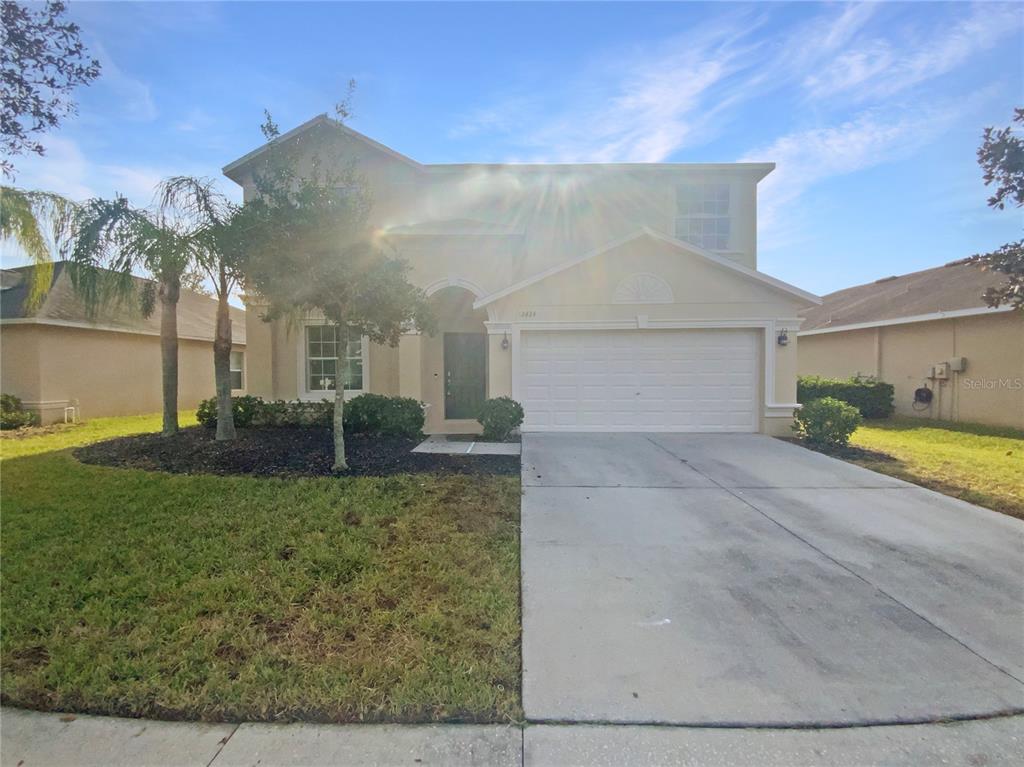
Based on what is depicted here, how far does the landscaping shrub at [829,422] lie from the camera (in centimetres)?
938

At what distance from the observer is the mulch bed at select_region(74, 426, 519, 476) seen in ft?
23.9

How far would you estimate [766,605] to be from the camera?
3.70 m

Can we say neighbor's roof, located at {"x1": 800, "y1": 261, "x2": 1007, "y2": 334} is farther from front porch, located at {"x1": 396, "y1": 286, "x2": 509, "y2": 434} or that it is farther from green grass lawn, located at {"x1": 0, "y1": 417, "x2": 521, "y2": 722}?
green grass lawn, located at {"x1": 0, "y1": 417, "x2": 521, "y2": 722}

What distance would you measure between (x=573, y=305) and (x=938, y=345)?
11034 millimetres

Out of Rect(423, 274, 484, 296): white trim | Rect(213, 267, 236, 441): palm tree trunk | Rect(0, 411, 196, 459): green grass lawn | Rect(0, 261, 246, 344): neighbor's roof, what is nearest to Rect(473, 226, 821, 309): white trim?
Rect(423, 274, 484, 296): white trim

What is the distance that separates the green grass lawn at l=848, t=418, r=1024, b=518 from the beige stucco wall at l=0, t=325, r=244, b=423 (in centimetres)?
1364

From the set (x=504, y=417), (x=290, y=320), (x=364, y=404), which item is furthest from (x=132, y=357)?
(x=504, y=417)

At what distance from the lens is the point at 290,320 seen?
7.85 meters

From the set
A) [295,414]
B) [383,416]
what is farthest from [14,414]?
[383,416]

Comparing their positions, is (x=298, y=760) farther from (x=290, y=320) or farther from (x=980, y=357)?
(x=980, y=357)

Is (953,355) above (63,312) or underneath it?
underneath

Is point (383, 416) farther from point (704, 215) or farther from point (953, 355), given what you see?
point (953, 355)

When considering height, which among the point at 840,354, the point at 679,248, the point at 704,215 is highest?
the point at 704,215

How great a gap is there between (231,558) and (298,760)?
7.97 feet
